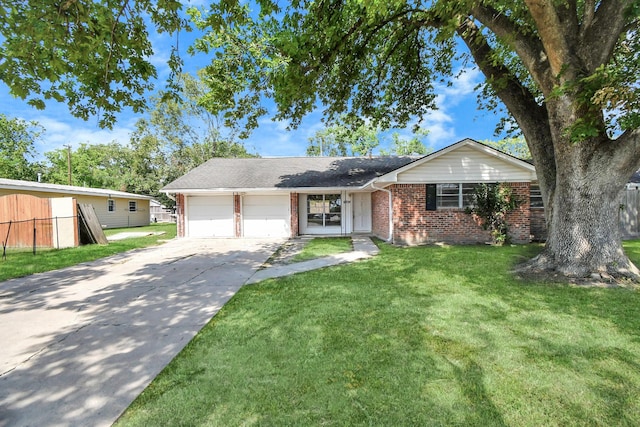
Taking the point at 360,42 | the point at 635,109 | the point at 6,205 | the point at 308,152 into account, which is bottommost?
the point at 6,205

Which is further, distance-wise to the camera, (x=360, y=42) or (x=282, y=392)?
(x=360, y=42)

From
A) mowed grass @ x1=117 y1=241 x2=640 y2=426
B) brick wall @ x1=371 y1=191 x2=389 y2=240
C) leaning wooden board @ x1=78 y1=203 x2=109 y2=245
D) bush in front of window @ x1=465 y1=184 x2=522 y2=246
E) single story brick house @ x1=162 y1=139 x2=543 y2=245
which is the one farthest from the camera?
brick wall @ x1=371 y1=191 x2=389 y2=240

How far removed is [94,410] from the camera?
2191 mm

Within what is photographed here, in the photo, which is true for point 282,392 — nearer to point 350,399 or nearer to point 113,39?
point 350,399

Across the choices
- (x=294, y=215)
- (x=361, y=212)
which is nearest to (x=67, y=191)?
(x=294, y=215)

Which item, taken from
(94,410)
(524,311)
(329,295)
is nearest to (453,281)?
(524,311)

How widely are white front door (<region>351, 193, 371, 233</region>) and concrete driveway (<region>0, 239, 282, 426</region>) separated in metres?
8.06

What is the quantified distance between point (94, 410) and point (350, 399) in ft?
6.60

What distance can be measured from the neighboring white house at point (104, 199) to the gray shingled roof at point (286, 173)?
28.5 ft

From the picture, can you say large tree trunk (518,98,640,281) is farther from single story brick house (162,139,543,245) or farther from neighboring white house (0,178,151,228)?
neighboring white house (0,178,151,228)

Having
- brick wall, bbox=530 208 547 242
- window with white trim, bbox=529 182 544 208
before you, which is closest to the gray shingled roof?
window with white trim, bbox=529 182 544 208

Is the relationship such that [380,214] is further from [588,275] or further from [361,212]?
[588,275]

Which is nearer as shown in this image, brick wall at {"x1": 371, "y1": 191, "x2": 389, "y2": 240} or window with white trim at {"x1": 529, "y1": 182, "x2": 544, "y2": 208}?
window with white trim at {"x1": 529, "y1": 182, "x2": 544, "y2": 208}

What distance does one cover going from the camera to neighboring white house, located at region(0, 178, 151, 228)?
15.1m
